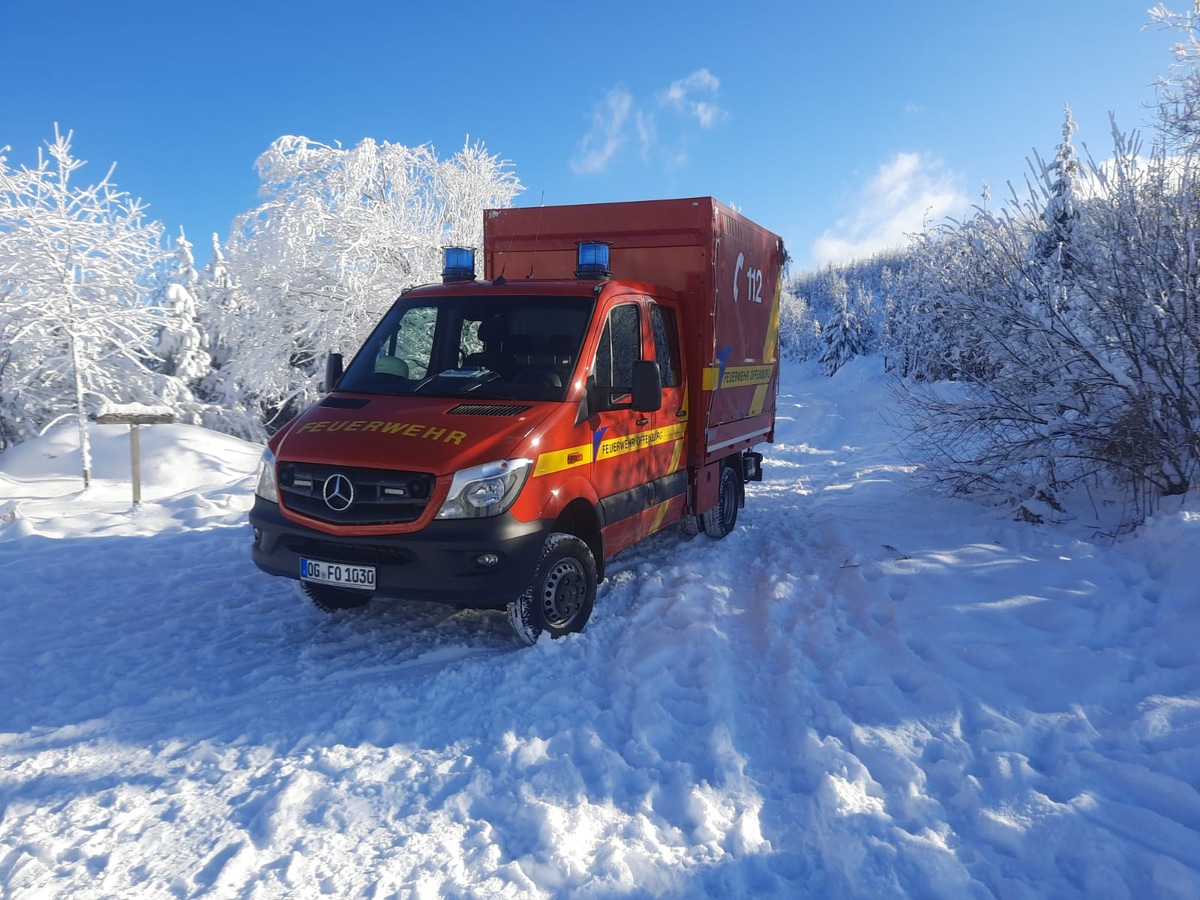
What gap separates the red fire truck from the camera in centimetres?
464

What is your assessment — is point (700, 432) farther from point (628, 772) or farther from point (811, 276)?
point (811, 276)

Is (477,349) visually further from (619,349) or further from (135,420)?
(135,420)

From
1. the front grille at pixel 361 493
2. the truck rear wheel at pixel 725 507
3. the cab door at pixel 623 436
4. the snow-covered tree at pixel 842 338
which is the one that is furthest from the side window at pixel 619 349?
the snow-covered tree at pixel 842 338

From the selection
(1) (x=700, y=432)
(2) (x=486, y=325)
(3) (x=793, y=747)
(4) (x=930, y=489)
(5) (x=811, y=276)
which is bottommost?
(3) (x=793, y=747)

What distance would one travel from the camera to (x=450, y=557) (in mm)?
4570

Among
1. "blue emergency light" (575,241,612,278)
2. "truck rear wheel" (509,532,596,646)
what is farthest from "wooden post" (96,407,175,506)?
"truck rear wheel" (509,532,596,646)

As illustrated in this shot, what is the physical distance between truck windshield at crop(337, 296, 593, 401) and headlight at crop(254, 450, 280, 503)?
0.84m

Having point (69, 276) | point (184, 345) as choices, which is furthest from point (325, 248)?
point (184, 345)

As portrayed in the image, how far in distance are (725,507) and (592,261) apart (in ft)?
11.4

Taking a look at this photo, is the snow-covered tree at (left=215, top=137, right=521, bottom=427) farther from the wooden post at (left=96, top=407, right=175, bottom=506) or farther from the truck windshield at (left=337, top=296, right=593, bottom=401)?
the truck windshield at (left=337, top=296, right=593, bottom=401)

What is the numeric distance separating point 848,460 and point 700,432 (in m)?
8.74

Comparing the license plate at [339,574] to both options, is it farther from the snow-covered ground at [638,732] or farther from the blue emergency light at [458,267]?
the blue emergency light at [458,267]

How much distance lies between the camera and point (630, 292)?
20.0ft

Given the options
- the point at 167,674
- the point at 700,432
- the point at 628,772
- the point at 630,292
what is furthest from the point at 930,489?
the point at 167,674
